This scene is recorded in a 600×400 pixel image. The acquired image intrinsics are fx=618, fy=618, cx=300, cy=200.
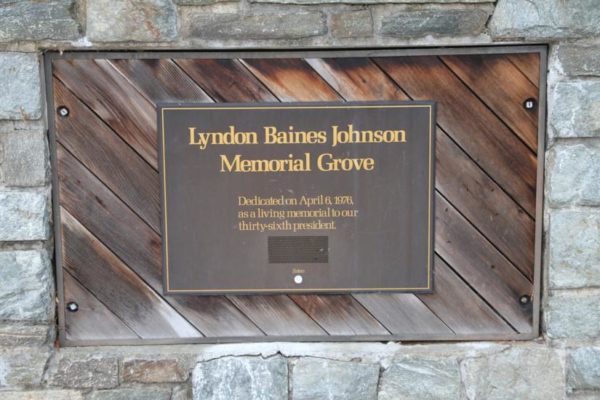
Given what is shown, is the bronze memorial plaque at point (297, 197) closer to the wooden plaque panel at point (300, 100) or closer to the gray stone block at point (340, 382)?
the wooden plaque panel at point (300, 100)

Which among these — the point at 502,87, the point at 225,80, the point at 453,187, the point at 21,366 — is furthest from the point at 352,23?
the point at 21,366

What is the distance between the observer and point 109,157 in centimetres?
237

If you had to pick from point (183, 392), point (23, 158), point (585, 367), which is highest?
point (23, 158)

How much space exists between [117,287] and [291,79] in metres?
1.06

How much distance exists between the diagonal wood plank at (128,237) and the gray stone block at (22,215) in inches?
4.3

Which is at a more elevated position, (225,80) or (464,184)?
(225,80)

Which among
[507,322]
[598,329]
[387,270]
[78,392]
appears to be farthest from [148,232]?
[598,329]

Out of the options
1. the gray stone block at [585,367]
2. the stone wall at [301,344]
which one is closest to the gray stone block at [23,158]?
the stone wall at [301,344]

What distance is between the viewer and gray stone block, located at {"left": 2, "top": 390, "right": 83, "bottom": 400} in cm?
236

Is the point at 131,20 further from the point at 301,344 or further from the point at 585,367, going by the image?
the point at 585,367

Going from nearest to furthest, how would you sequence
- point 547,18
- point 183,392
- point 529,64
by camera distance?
point 547,18 → point 529,64 → point 183,392

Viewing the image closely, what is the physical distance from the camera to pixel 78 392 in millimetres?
2389

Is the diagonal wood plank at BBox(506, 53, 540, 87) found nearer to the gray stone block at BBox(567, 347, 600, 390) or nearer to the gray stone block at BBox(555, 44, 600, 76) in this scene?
the gray stone block at BBox(555, 44, 600, 76)

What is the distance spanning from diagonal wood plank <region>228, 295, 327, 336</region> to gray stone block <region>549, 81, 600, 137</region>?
1.19 meters
